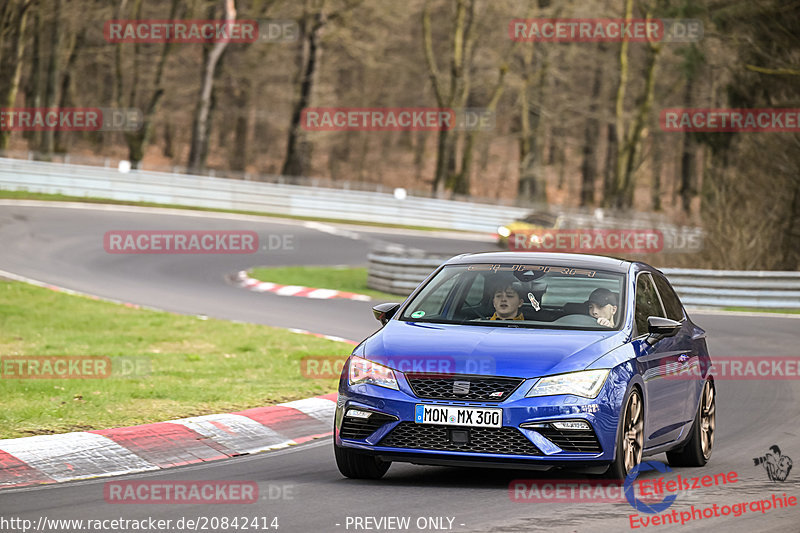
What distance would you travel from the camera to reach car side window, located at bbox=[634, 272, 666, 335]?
29.4ft

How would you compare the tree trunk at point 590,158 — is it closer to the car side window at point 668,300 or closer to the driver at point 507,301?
the car side window at point 668,300

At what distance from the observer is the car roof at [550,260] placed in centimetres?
926

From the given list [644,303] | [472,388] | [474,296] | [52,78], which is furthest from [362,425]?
[52,78]

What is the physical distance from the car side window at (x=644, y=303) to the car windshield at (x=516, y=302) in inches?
6.5

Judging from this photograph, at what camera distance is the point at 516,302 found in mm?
8914

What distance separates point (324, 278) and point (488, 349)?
71.8 ft

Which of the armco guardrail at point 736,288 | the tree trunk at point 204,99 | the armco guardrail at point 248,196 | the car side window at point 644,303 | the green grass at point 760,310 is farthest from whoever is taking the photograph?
the tree trunk at point 204,99

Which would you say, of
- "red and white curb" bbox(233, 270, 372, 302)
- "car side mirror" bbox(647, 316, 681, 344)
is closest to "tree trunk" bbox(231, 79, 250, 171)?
"red and white curb" bbox(233, 270, 372, 302)

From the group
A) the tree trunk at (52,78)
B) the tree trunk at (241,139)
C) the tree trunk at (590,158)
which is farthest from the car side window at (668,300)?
the tree trunk at (590,158)

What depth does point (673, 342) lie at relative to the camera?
9.27 meters

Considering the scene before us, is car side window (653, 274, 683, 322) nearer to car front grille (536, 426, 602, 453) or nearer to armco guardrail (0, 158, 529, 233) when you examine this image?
car front grille (536, 426, 602, 453)

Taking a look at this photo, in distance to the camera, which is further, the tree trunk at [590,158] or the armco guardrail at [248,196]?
the tree trunk at [590,158]

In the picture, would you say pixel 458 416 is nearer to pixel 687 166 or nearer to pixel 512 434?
pixel 512 434

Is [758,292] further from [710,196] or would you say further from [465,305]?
[465,305]
